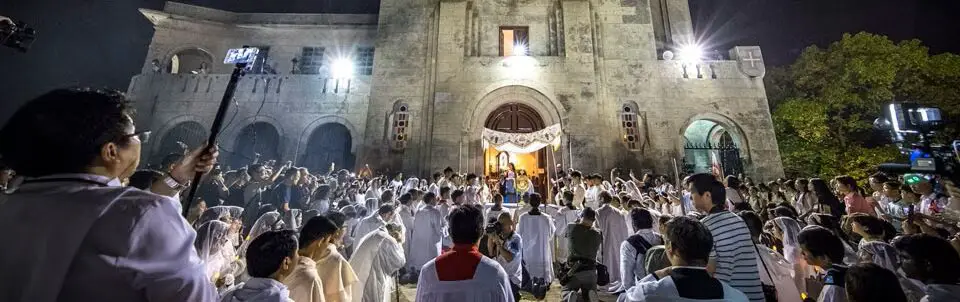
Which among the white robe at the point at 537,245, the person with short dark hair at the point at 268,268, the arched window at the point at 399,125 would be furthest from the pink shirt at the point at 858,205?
the arched window at the point at 399,125

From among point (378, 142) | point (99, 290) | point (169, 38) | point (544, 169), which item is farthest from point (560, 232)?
point (169, 38)

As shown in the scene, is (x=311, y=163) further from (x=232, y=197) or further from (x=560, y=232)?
(x=560, y=232)

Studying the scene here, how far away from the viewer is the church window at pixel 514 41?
1524 centimetres

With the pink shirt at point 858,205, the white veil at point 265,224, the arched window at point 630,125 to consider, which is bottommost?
the white veil at point 265,224

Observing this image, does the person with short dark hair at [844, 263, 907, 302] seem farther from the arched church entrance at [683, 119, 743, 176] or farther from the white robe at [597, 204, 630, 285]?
the arched church entrance at [683, 119, 743, 176]

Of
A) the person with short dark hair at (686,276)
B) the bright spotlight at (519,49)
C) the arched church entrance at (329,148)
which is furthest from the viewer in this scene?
the arched church entrance at (329,148)

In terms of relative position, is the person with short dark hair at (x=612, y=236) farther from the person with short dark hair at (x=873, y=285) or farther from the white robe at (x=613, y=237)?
the person with short dark hair at (x=873, y=285)

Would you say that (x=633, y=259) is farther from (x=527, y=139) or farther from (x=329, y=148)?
(x=329, y=148)

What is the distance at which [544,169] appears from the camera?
14727 mm

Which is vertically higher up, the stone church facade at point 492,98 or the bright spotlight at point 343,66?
the bright spotlight at point 343,66

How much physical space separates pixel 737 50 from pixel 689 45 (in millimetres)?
→ 2453

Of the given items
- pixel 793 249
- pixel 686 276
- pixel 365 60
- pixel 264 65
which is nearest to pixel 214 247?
pixel 686 276

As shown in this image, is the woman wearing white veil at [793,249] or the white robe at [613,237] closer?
the woman wearing white veil at [793,249]

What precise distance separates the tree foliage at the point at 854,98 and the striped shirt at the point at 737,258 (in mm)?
19542
